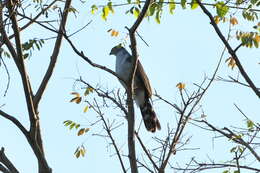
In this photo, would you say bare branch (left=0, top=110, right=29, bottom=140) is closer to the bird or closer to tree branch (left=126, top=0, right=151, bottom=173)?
tree branch (left=126, top=0, right=151, bottom=173)

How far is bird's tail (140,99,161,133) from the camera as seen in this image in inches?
285

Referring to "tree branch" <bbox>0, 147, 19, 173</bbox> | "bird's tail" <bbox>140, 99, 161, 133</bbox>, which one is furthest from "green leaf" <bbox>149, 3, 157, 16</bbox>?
"bird's tail" <bbox>140, 99, 161, 133</bbox>

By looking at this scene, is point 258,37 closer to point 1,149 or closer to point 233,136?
point 233,136

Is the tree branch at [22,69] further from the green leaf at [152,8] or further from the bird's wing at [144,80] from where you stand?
the bird's wing at [144,80]

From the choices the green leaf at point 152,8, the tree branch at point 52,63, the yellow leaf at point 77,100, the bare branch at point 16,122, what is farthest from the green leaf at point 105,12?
the bare branch at point 16,122

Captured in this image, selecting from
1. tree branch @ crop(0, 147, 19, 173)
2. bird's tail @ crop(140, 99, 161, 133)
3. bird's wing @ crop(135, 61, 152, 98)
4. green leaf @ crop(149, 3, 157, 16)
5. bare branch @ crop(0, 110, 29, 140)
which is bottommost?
tree branch @ crop(0, 147, 19, 173)

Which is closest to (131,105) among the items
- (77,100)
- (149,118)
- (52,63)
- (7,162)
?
(52,63)

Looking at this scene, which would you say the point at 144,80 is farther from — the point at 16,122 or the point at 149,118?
the point at 16,122

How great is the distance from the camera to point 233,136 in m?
3.67

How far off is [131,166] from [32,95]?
88 cm

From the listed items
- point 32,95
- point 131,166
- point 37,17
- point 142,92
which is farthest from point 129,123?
point 142,92

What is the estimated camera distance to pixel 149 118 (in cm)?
739

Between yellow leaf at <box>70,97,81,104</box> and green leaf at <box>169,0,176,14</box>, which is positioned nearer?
green leaf at <box>169,0,176,14</box>

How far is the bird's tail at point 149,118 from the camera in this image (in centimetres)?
725
